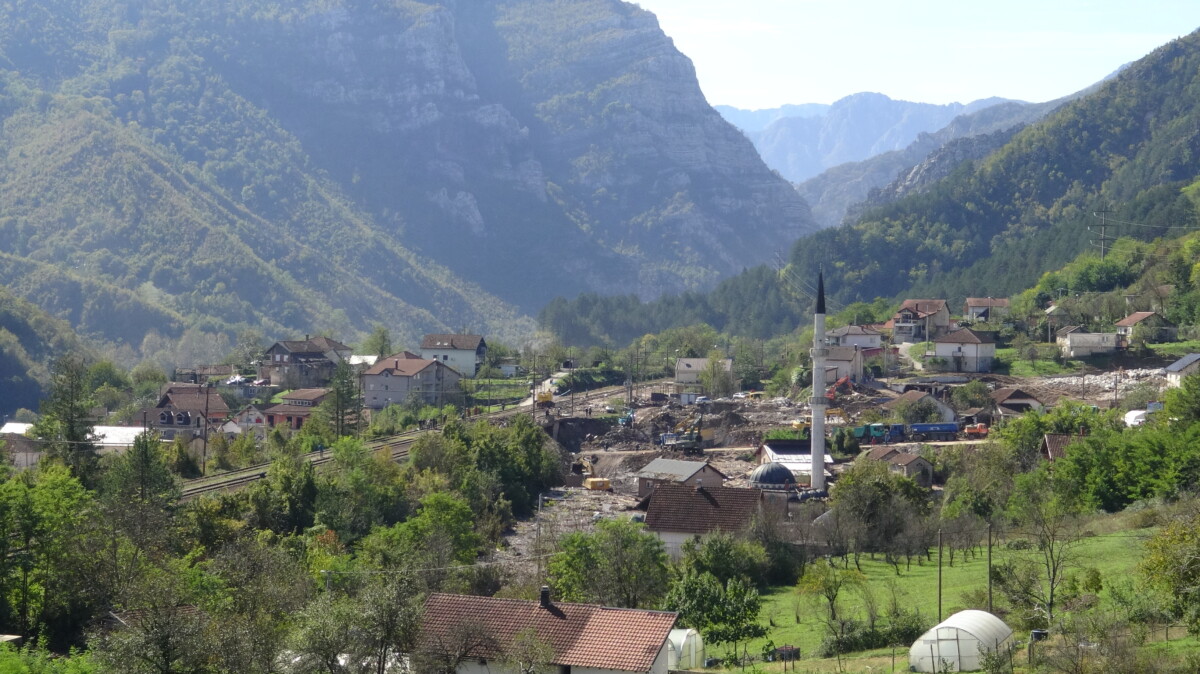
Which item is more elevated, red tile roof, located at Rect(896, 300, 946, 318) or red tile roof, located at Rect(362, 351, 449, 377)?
red tile roof, located at Rect(896, 300, 946, 318)

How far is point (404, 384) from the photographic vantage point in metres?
90.2

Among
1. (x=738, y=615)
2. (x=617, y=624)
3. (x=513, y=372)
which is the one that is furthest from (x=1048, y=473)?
(x=513, y=372)

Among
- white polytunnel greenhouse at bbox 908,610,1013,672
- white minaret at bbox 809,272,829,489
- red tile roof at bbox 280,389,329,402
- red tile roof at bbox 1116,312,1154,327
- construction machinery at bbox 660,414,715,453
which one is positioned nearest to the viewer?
white polytunnel greenhouse at bbox 908,610,1013,672

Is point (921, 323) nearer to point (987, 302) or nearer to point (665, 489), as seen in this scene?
point (987, 302)

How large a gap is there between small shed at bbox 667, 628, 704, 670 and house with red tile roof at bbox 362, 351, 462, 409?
58.4 metres

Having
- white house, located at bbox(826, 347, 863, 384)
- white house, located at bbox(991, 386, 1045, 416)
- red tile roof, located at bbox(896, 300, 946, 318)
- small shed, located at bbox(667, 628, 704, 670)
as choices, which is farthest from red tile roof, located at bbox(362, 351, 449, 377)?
small shed, located at bbox(667, 628, 704, 670)

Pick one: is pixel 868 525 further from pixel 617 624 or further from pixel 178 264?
pixel 178 264

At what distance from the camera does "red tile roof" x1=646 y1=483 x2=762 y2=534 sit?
45.6 meters

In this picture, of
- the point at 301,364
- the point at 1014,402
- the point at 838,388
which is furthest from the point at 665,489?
the point at 301,364

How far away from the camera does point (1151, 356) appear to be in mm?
82750

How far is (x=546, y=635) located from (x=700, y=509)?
63.0 feet

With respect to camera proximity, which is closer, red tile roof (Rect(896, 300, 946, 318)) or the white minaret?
the white minaret

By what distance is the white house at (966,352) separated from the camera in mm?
86750

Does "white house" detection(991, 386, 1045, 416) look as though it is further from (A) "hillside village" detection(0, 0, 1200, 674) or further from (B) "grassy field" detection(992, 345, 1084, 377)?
(B) "grassy field" detection(992, 345, 1084, 377)
